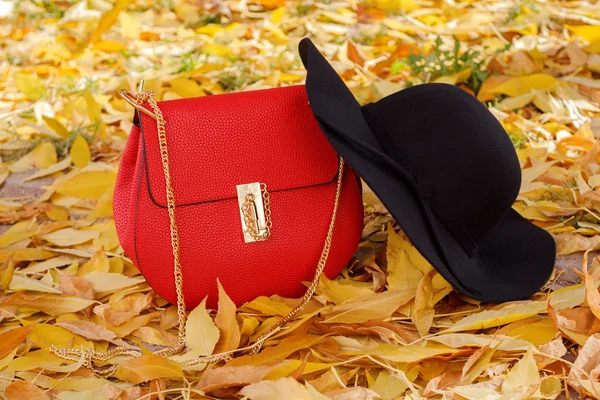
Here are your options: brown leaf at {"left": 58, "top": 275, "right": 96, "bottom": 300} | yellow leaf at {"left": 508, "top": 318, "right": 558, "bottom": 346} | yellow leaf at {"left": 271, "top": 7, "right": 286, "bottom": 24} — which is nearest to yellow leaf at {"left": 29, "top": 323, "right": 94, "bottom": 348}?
brown leaf at {"left": 58, "top": 275, "right": 96, "bottom": 300}

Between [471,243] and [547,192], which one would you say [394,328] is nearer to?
[471,243]

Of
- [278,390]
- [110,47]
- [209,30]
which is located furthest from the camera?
[209,30]

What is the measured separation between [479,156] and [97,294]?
0.96 meters

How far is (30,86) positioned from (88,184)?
108 centimetres

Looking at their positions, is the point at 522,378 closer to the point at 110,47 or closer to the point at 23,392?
the point at 23,392

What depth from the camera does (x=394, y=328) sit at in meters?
1.45

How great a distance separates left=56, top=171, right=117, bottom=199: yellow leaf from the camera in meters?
2.11

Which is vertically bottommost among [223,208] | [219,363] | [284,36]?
[284,36]

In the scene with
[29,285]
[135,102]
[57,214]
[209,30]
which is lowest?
[209,30]

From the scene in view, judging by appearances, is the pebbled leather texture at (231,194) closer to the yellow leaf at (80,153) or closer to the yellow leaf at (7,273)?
the yellow leaf at (7,273)

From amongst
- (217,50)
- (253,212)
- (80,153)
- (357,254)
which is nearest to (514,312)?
(357,254)

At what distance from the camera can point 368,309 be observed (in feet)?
4.91

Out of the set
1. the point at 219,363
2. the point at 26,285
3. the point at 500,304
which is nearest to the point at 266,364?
the point at 219,363

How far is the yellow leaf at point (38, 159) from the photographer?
2.48 m
